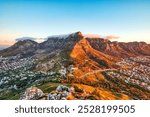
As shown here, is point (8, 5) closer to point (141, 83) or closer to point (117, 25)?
point (117, 25)

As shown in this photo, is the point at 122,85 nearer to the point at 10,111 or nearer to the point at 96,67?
the point at 96,67

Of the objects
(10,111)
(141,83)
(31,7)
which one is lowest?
(141,83)

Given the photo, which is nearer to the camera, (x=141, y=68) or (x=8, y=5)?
(x=8, y=5)

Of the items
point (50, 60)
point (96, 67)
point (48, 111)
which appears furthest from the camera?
point (50, 60)

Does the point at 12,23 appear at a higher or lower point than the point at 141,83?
higher

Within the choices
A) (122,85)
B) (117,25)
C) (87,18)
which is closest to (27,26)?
(87,18)

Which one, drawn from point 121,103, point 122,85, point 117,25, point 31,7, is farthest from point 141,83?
point 121,103

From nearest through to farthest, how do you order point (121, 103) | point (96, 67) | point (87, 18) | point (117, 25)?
point (121, 103) → point (87, 18) → point (117, 25) → point (96, 67)

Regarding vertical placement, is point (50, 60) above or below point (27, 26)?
below

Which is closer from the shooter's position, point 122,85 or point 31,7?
point 31,7
